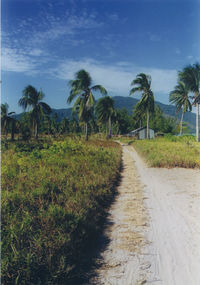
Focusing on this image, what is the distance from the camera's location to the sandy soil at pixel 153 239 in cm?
270

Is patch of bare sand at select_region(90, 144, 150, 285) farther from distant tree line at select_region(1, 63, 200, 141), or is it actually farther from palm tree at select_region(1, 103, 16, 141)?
palm tree at select_region(1, 103, 16, 141)

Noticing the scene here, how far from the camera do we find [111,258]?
3.09 metres

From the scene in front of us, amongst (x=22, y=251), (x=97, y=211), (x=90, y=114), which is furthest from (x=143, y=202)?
(x=90, y=114)

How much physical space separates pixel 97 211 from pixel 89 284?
2.05 metres

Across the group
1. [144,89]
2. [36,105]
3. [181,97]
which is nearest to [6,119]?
[36,105]

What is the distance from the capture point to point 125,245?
3.39 m

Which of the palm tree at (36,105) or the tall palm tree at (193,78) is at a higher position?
the tall palm tree at (193,78)

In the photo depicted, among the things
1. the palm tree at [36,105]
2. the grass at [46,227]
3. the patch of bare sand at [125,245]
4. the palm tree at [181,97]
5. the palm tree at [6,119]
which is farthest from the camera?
the palm tree at [181,97]

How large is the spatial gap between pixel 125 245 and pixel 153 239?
49 cm

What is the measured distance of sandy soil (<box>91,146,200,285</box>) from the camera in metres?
2.70

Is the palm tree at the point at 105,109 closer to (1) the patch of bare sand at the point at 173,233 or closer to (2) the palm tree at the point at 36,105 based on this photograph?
(2) the palm tree at the point at 36,105

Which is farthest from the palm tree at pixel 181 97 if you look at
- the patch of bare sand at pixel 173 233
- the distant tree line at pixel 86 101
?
the patch of bare sand at pixel 173 233

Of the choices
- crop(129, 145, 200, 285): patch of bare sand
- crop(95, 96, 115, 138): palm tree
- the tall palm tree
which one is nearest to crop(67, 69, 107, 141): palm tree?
the tall palm tree

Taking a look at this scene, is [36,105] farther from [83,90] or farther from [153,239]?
[153,239]
